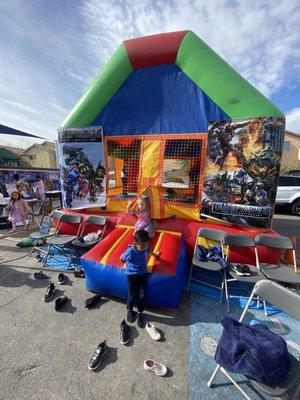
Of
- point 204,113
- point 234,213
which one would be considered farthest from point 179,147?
point 234,213

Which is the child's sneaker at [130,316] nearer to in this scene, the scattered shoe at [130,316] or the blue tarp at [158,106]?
the scattered shoe at [130,316]

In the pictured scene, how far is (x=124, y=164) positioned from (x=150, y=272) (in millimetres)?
2898

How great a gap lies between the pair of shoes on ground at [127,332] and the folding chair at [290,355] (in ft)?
2.78

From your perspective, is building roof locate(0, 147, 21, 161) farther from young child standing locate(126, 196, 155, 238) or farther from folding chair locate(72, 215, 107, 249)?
young child standing locate(126, 196, 155, 238)

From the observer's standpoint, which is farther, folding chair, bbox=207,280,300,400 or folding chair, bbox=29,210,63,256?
folding chair, bbox=29,210,63,256

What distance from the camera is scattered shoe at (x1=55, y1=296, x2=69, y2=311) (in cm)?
354

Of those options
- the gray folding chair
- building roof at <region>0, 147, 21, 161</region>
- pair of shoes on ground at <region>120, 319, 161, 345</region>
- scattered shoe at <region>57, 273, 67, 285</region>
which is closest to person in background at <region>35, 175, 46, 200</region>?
scattered shoe at <region>57, 273, 67, 285</region>

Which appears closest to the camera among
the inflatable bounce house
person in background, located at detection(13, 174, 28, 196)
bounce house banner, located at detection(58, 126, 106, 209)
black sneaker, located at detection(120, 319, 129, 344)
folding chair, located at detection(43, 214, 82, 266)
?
black sneaker, located at detection(120, 319, 129, 344)

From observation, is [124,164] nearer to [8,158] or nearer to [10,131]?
[10,131]

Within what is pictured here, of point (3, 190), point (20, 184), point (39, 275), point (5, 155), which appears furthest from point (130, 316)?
point (5, 155)

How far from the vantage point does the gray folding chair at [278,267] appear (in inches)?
148

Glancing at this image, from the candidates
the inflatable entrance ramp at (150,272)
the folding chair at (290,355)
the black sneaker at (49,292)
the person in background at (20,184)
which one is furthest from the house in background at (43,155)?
the folding chair at (290,355)

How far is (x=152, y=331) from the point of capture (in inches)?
122

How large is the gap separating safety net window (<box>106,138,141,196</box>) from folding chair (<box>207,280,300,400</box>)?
12.0 feet
